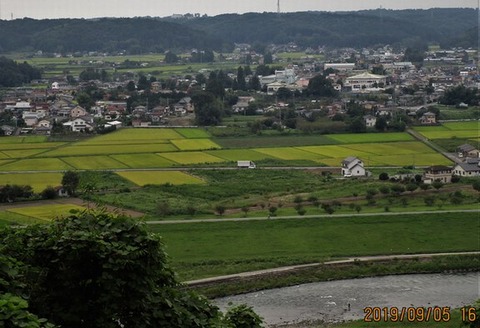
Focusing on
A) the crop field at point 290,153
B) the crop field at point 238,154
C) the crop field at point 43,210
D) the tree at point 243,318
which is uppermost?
the tree at point 243,318

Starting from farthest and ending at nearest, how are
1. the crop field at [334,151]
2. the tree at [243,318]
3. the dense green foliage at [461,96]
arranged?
1. the dense green foliage at [461,96]
2. the crop field at [334,151]
3. the tree at [243,318]

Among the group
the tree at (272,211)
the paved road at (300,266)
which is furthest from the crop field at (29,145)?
the paved road at (300,266)

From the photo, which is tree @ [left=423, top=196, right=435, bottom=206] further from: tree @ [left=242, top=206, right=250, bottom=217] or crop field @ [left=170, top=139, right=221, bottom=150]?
crop field @ [left=170, top=139, right=221, bottom=150]

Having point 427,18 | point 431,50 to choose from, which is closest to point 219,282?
point 431,50

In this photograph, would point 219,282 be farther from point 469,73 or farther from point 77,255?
point 469,73

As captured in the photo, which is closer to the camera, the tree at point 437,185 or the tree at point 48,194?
the tree at point 48,194

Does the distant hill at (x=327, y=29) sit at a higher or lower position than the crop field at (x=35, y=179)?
higher

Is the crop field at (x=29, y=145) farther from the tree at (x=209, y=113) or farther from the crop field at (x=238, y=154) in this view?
the tree at (x=209, y=113)

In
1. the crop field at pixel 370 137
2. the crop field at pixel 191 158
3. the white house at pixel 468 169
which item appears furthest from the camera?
the crop field at pixel 370 137

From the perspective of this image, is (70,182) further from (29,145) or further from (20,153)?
(29,145)
